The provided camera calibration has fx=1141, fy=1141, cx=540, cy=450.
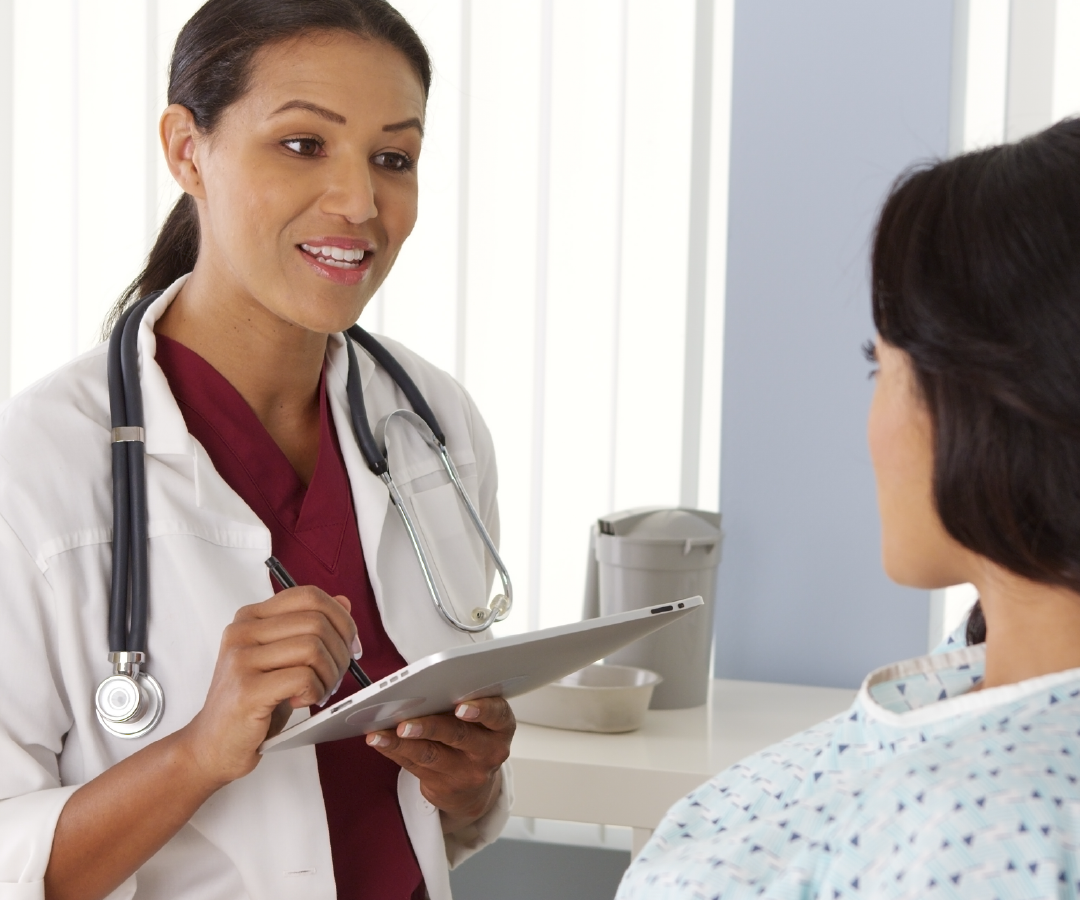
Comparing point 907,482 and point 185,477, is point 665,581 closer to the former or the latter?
point 185,477

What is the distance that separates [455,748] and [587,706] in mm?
578

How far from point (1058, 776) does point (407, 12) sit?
1.82m

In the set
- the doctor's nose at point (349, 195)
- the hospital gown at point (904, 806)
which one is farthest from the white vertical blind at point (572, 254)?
the hospital gown at point (904, 806)

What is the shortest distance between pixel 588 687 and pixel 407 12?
48.8 inches

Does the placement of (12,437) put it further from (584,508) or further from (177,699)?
(584,508)

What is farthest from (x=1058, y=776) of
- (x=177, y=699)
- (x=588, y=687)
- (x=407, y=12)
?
(x=407, y=12)

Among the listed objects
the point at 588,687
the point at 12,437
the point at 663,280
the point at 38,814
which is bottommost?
the point at 588,687

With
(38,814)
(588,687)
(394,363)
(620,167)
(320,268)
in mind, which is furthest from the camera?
(620,167)

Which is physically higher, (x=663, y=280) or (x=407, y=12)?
(x=407, y=12)

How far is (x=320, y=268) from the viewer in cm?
116

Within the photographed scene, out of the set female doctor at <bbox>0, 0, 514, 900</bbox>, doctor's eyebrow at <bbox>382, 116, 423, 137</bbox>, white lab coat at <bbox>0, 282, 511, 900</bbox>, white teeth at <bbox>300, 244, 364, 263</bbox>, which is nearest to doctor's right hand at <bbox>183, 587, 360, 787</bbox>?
female doctor at <bbox>0, 0, 514, 900</bbox>

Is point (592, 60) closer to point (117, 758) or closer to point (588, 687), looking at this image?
point (588, 687)

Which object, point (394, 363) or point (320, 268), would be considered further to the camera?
point (394, 363)

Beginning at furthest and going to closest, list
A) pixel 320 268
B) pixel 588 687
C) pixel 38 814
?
pixel 588 687 → pixel 320 268 → pixel 38 814
